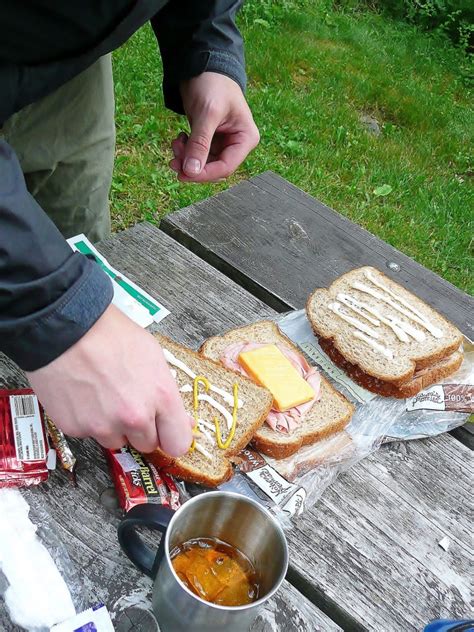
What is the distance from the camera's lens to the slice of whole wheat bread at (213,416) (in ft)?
4.41

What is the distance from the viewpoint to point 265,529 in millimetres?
1105

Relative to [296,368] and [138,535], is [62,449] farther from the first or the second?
[296,368]

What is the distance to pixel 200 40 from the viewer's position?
1.86 meters

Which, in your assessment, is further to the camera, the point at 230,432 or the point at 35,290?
the point at 230,432

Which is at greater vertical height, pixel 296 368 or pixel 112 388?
pixel 112 388

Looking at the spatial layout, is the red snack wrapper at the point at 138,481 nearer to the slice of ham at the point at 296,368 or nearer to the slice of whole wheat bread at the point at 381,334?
the slice of ham at the point at 296,368

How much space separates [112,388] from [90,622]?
36 cm

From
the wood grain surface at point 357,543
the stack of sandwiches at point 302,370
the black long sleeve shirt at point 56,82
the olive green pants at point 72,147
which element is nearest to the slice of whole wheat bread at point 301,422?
the stack of sandwiches at point 302,370

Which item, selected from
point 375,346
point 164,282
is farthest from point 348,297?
point 164,282

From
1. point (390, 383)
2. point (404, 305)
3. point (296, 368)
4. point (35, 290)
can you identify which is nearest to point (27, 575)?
point (35, 290)

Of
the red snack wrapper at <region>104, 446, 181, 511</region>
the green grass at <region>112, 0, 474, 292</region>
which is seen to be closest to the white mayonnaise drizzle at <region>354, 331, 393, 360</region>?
the red snack wrapper at <region>104, 446, 181, 511</region>

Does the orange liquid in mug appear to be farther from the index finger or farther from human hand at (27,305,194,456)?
the index finger

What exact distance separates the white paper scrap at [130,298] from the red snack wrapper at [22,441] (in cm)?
38

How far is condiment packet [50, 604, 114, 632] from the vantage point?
41.9 inches
